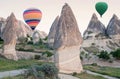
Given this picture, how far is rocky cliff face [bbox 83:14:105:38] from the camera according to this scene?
91812 millimetres

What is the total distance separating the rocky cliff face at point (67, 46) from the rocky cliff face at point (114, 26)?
56.8 metres

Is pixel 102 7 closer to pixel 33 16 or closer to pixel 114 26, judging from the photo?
pixel 33 16

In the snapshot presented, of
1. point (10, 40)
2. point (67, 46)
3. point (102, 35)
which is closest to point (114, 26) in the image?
point (102, 35)

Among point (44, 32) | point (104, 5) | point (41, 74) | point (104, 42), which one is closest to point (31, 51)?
point (104, 5)

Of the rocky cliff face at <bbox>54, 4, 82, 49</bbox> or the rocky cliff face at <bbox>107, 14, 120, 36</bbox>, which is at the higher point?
the rocky cliff face at <bbox>107, 14, 120, 36</bbox>

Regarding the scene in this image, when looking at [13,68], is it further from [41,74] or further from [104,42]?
[104,42]

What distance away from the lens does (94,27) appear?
93.2 m

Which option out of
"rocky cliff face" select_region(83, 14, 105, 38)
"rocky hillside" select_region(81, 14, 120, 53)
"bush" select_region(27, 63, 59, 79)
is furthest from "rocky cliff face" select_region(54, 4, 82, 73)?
"rocky cliff face" select_region(83, 14, 105, 38)

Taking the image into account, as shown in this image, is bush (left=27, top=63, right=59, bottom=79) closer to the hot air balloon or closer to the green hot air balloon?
the hot air balloon

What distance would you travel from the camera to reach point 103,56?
60469 millimetres

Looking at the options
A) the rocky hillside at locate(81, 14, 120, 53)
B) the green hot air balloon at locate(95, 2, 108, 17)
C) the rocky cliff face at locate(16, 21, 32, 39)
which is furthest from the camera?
the rocky cliff face at locate(16, 21, 32, 39)

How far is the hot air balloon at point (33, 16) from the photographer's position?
62.9 m

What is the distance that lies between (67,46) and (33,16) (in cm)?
3148

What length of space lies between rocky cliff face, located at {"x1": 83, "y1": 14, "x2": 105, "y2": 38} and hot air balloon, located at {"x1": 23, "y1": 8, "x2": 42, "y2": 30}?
29.9 meters
